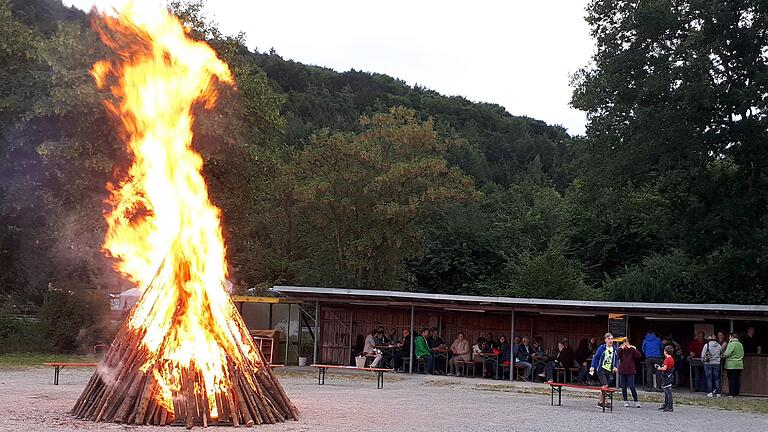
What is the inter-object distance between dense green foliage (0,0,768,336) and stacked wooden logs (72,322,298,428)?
14932 mm

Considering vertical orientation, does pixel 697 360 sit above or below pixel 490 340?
below

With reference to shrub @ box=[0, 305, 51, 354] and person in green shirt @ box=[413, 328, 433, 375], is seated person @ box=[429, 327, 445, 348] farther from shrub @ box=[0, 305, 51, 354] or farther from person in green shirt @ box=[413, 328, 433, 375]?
shrub @ box=[0, 305, 51, 354]

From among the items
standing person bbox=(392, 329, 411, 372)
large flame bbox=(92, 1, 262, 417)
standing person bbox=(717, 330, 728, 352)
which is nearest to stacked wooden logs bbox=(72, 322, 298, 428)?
large flame bbox=(92, 1, 262, 417)

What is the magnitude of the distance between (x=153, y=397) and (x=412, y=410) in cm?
522

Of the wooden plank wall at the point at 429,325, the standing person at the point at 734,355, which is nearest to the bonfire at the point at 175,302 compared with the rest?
the standing person at the point at 734,355

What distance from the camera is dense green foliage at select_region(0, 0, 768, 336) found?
2775 centimetres

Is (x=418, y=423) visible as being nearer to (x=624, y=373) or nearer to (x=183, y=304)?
(x=183, y=304)

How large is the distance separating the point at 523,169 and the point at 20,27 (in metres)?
43.9

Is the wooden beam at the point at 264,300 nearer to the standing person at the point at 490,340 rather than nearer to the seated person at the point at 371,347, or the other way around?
the seated person at the point at 371,347

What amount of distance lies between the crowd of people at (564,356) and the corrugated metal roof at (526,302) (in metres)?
0.75

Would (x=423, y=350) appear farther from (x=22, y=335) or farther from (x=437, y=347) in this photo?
(x=22, y=335)

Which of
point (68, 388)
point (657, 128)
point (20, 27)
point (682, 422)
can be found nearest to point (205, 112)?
point (20, 27)

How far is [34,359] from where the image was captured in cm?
2655

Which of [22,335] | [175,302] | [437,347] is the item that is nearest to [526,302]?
[437,347]
